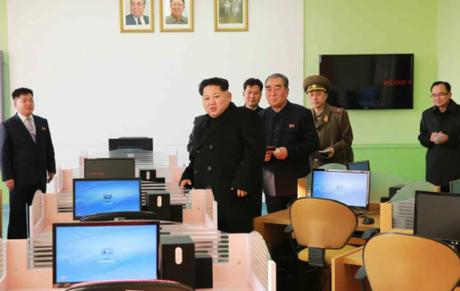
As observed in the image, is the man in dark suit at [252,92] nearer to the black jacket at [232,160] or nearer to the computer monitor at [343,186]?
the computer monitor at [343,186]

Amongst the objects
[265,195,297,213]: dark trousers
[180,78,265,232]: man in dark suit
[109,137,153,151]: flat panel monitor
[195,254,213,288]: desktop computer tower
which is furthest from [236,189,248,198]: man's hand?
[109,137,153,151]: flat panel monitor

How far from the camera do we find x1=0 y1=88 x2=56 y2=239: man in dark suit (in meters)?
7.15

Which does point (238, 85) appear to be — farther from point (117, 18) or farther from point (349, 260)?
point (349, 260)

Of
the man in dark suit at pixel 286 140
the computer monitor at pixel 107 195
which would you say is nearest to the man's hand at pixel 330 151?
the man in dark suit at pixel 286 140

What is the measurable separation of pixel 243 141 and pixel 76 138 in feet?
19.6

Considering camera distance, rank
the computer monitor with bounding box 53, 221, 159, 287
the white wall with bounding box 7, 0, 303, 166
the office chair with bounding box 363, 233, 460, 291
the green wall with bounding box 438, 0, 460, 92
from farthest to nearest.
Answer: the white wall with bounding box 7, 0, 303, 166, the green wall with bounding box 438, 0, 460, 92, the office chair with bounding box 363, 233, 460, 291, the computer monitor with bounding box 53, 221, 159, 287

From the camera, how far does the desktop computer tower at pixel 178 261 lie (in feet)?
10.1

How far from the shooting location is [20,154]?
23.7 ft

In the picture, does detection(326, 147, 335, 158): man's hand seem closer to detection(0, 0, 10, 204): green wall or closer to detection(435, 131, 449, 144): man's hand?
detection(435, 131, 449, 144): man's hand

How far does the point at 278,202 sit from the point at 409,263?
103 inches

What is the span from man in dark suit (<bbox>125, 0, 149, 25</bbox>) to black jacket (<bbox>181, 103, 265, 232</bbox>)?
5.71 metres

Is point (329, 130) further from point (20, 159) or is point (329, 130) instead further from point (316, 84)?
point (20, 159)

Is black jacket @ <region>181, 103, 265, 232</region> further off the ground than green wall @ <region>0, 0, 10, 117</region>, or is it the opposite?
green wall @ <region>0, 0, 10, 117</region>

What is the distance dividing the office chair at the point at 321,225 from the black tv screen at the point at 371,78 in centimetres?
529
